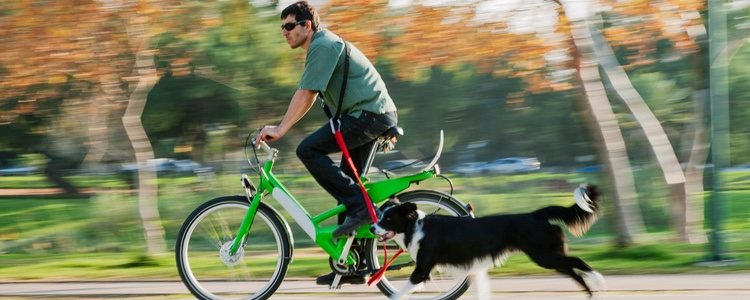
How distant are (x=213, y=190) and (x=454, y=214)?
25.8ft

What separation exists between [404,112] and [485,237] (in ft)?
23.8

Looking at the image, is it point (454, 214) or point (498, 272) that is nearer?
point (454, 214)

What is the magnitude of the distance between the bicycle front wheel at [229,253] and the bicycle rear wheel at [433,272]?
1.74 feet

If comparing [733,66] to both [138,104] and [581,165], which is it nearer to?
[581,165]

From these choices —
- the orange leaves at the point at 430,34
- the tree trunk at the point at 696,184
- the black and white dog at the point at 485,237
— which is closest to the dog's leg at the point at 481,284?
the black and white dog at the point at 485,237

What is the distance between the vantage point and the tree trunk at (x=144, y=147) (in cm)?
1107

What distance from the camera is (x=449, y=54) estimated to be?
10.4 meters

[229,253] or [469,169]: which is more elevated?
[229,253]

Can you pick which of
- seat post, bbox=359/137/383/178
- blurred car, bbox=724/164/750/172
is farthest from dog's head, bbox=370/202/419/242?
blurred car, bbox=724/164/750/172

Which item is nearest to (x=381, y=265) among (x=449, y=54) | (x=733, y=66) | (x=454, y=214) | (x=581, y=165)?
(x=454, y=214)

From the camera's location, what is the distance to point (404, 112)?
498 inches

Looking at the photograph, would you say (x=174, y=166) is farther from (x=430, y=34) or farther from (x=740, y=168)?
(x=740, y=168)

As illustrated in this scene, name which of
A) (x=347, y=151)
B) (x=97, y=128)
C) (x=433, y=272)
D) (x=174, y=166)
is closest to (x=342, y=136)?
(x=347, y=151)

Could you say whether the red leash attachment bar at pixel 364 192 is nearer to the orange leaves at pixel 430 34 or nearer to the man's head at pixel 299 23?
the man's head at pixel 299 23
